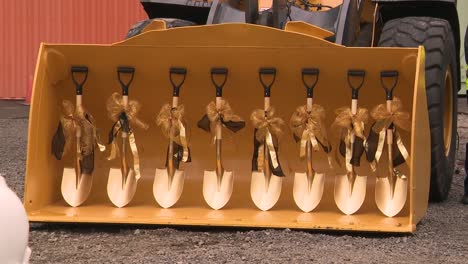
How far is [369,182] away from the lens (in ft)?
15.0

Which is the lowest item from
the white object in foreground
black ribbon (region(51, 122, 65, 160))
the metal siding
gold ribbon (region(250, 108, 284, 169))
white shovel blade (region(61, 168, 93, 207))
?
white shovel blade (region(61, 168, 93, 207))

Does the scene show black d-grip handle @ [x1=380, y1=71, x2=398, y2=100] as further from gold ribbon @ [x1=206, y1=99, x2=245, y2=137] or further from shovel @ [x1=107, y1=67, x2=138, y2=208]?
shovel @ [x1=107, y1=67, x2=138, y2=208]

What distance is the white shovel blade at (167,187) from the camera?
4.41 m

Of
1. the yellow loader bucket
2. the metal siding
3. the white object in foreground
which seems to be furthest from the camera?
the metal siding

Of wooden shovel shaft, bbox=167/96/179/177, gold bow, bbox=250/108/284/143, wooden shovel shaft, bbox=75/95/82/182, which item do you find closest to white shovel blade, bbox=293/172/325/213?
gold bow, bbox=250/108/284/143

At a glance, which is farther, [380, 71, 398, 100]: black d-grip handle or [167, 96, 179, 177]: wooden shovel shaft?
[167, 96, 179, 177]: wooden shovel shaft

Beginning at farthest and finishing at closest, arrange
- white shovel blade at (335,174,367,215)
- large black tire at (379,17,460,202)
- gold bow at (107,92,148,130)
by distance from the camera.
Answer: large black tire at (379,17,460,202) → gold bow at (107,92,148,130) → white shovel blade at (335,174,367,215)

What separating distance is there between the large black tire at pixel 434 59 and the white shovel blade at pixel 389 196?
0.60m

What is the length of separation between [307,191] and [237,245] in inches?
24.9

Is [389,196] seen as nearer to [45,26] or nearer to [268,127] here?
[268,127]

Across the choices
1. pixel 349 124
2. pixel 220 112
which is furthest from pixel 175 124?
pixel 349 124

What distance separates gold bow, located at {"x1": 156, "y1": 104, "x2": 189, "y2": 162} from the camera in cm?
448

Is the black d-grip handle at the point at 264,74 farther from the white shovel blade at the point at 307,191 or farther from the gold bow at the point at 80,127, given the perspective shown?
the gold bow at the point at 80,127

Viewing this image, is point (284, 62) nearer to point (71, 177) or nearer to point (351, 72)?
point (351, 72)
